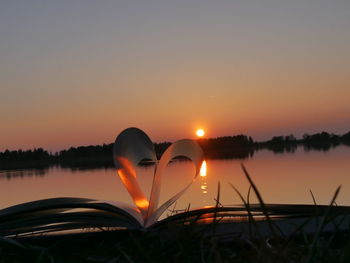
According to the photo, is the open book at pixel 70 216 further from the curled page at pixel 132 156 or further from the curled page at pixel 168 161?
the curled page at pixel 132 156

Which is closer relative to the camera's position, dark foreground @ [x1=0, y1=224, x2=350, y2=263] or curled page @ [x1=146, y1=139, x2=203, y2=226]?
dark foreground @ [x1=0, y1=224, x2=350, y2=263]

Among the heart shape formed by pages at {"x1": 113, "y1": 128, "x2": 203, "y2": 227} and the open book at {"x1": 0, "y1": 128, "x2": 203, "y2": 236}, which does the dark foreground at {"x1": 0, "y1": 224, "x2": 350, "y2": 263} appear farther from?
the heart shape formed by pages at {"x1": 113, "y1": 128, "x2": 203, "y2": 227}

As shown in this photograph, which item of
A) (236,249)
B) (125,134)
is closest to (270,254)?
(236,249)

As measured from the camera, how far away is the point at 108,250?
3.24 feet

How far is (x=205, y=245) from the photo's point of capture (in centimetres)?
83

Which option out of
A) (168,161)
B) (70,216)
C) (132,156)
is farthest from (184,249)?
(132,156)

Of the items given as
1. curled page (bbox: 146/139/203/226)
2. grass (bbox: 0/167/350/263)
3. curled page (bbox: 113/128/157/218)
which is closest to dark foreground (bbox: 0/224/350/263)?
grass (bbox: 0/167/350/263)

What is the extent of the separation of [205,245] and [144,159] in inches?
69.0

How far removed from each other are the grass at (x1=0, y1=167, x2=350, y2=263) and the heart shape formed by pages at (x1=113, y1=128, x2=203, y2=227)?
0.39 meters

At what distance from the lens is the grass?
0.47 metres

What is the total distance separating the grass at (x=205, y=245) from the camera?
0.47 meters

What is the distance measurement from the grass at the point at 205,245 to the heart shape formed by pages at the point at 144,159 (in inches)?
15.2

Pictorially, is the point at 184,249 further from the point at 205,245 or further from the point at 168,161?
the point at 168,161

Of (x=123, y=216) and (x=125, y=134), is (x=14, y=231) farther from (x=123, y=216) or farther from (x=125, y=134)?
(x=125, y=134)
